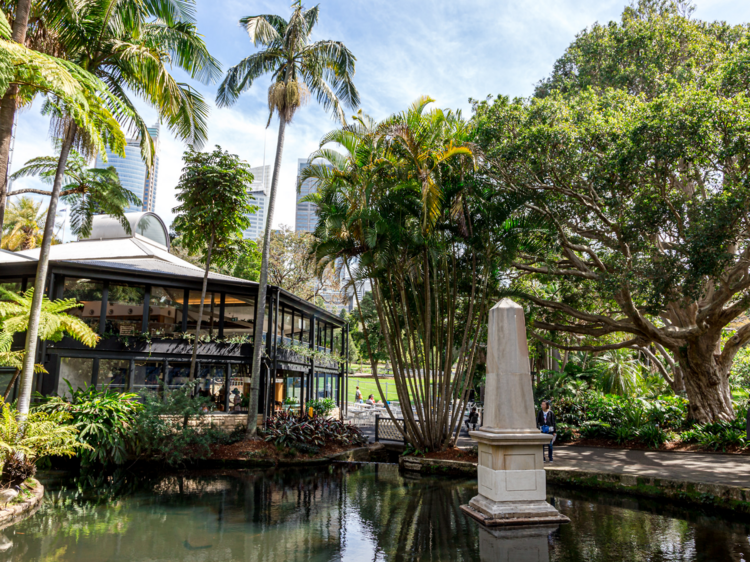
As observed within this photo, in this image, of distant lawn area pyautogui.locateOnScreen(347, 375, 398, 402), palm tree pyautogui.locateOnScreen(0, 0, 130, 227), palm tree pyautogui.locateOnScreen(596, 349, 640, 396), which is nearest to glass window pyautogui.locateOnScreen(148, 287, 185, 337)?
palm tree pyautogui.locateOnScreen(0, 0, 130, 227)

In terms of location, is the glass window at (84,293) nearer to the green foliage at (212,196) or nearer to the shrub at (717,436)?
the green foliage at (212,196)

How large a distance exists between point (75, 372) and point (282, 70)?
12.6 metres

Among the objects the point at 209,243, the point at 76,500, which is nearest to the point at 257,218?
the point at 209,243

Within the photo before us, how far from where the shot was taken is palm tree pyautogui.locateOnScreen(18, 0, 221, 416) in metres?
10.7

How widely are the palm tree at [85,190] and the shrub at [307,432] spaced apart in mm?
8347

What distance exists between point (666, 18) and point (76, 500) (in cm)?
2294

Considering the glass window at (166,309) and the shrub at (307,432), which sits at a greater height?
the glass window at (166,309)

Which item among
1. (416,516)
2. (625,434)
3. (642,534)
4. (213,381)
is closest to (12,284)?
(213,381)

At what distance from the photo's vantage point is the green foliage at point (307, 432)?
16.0 m

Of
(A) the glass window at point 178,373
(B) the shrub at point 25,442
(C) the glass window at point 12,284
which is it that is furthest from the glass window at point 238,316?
(B) the shrub at point 25,442

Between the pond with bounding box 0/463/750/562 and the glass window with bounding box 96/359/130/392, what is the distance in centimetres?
608

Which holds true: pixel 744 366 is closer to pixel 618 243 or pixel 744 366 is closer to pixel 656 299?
pixel 618 243

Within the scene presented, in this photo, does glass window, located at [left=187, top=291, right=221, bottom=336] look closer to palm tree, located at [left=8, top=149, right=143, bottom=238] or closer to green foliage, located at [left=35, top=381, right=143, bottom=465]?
palm tree, located at [left=8, top=149, right=143, bottom=238]

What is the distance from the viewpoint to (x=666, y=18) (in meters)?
18.1
